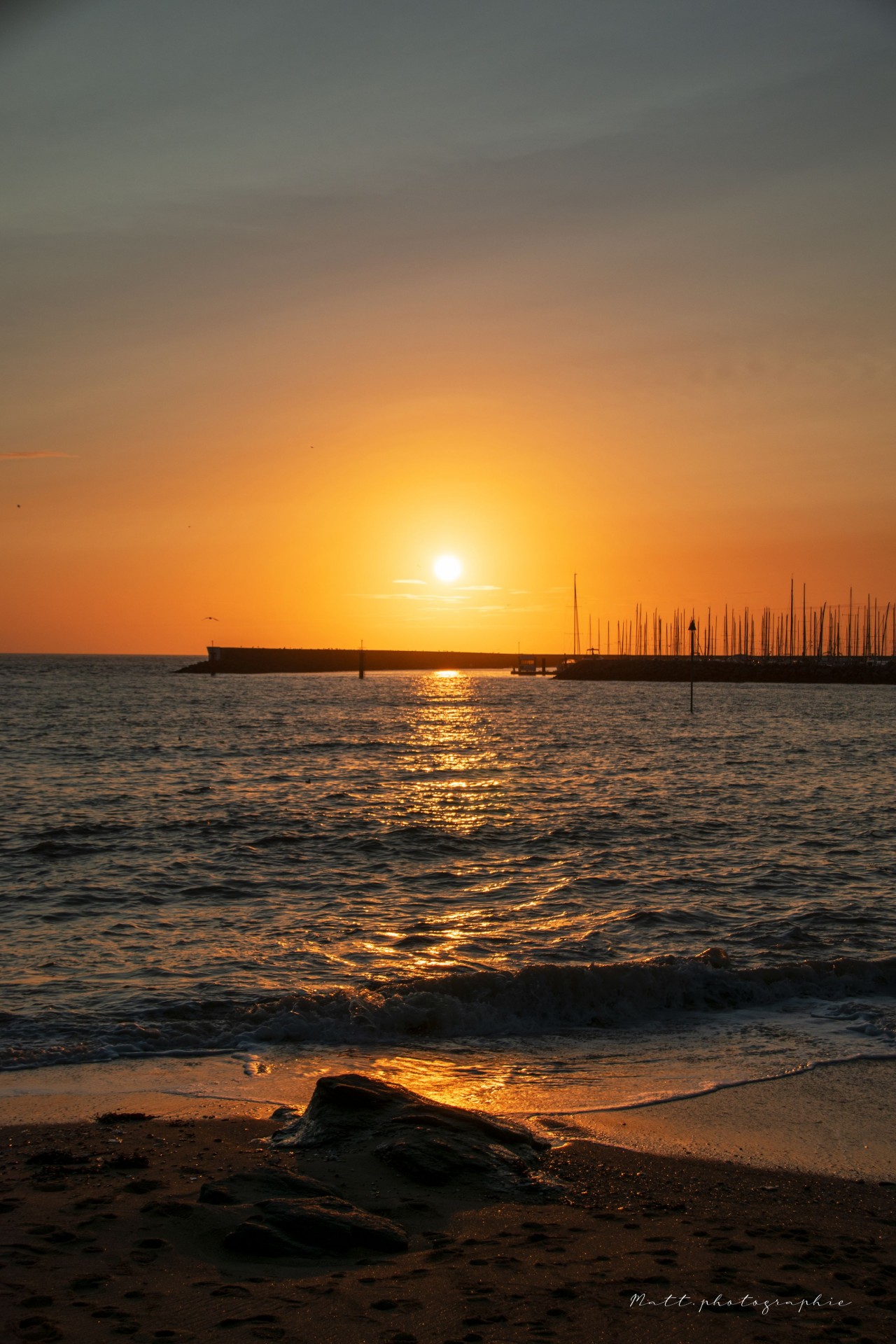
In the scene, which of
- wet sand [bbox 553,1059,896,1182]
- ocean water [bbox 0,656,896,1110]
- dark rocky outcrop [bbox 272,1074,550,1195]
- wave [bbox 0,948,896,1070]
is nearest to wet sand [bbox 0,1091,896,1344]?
dark rocky outcrop [bbox 272,1074,550,1195]

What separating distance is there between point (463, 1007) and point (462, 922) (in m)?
4.21

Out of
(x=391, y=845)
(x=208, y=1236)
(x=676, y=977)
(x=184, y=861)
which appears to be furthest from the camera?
(x=391, y=845)

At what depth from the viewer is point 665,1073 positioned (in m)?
9.05

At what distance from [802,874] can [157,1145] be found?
14.2 m

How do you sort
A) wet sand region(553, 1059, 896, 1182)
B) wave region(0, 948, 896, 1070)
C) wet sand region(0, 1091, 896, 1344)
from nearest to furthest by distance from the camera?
wet sand region(0, 1091, 896, 1344) < wet sand region(553, 1059, 896, 1182) < wave region(0, 948, 896, 1070)

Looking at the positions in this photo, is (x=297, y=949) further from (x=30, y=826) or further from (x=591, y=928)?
(x=30, y=826)

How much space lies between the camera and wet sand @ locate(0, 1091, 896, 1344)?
4758mm

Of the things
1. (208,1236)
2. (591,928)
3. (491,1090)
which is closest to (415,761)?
(591,928)

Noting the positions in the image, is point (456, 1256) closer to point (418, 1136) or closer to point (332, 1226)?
point (332, 1226)

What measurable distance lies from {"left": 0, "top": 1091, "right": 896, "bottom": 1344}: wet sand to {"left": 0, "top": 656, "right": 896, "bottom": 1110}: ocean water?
2014 millimetres
